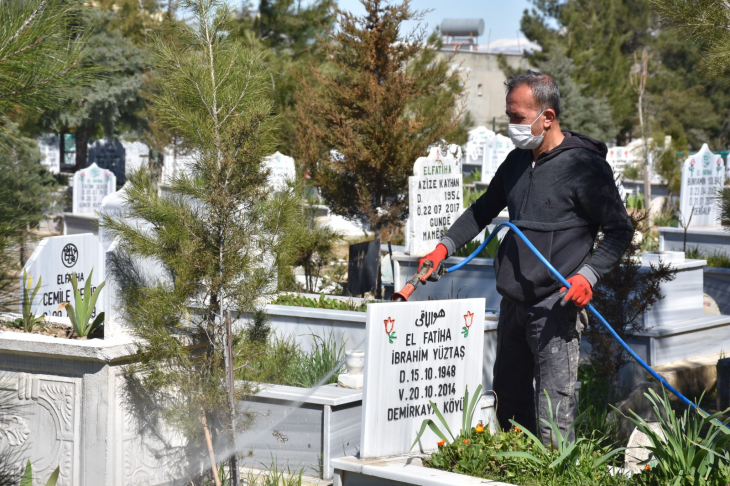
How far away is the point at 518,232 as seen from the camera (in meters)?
3.58

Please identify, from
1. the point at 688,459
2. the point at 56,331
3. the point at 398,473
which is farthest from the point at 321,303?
the point at 688,459

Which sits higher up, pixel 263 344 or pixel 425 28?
pixel 425 28

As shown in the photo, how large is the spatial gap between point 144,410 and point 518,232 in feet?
7.66

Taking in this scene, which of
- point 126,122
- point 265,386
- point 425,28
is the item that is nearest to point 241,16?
point 126,122

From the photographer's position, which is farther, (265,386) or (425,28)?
(425,28)

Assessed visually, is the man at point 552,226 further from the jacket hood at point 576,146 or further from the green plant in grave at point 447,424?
the green plant in grave at point 447,424

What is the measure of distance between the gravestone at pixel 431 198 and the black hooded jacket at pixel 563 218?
496cm

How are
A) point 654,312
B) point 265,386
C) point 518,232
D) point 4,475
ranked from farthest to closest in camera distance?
point 654,312 → point 265,386 → point 4,475 → point 518,232

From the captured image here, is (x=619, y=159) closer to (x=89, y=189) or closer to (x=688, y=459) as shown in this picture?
(x=89, y=189)

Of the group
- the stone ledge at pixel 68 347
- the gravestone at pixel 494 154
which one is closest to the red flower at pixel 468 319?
the stone ledge at pixel 68 347

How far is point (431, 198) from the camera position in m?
8.95

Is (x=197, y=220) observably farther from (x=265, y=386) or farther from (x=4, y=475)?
(x=4, y=475)

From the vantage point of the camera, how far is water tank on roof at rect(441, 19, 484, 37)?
6194 centimetres

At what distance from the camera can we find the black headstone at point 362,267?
29.4 feet
